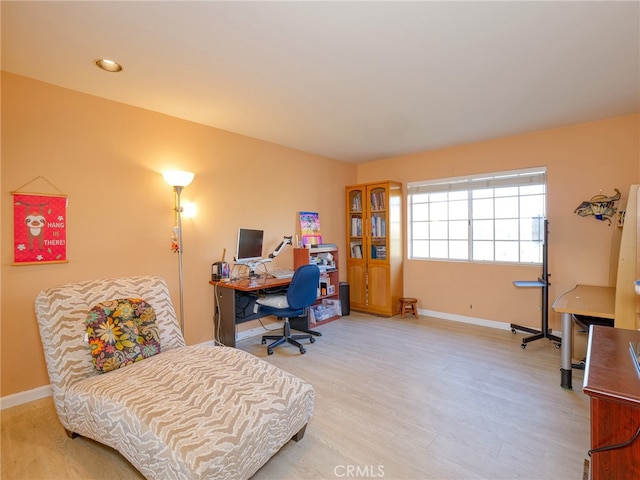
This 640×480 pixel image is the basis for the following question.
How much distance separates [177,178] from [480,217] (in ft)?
12.8

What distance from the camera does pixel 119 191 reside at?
9.30 feet

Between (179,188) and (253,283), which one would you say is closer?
(179,188)

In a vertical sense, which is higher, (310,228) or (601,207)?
(601,207)

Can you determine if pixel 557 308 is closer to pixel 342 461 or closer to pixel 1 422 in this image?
pixel 342 461

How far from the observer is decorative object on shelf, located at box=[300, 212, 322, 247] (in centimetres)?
448

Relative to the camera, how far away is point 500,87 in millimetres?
2582

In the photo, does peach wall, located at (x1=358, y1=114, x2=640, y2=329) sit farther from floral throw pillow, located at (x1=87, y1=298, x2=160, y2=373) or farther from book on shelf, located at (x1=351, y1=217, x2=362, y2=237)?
floral throw pillow, located at (x1=87, y1=298, x2=160, y2=373)

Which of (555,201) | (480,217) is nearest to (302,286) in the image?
(480,217)

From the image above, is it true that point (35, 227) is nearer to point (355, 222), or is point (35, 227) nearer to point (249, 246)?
point (249, 246)

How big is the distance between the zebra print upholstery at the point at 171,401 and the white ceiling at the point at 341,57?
5.39 feet

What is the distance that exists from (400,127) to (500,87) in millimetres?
1142

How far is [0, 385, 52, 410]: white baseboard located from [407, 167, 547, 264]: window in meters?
4.57

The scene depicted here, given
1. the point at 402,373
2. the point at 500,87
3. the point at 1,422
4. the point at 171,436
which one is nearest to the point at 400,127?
the point at 500,87

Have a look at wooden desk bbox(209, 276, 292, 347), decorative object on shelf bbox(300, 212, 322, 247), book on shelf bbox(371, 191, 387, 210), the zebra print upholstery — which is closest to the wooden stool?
book on shelf bbox(371, 191, 387, 210)
